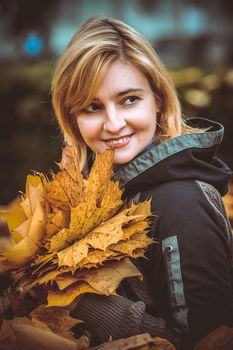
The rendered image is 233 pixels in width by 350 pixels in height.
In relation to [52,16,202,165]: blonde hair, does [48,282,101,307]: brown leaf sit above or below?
below

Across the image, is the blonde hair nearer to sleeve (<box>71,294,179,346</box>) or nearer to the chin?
the chin

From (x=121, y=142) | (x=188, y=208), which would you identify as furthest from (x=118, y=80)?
(x=188, y=208)

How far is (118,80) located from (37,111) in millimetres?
3175

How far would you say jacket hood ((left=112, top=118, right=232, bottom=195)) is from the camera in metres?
1.83

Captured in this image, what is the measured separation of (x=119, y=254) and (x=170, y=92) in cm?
90

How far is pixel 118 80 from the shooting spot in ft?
6.48

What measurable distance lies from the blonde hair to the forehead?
2 cm

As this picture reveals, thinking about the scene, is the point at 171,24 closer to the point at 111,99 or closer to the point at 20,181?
the point at 20,181

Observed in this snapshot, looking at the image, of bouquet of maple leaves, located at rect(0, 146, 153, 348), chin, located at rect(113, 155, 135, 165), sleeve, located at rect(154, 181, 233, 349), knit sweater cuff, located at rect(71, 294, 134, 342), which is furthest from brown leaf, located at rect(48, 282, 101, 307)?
chin, located at rect(113, 155, 135, 165)

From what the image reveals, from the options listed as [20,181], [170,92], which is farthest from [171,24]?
[170,92]

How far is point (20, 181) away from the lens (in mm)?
5121

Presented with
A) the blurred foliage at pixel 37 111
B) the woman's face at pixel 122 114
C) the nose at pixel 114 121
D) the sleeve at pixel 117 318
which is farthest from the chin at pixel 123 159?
the blurred foliage at pixel 37 111

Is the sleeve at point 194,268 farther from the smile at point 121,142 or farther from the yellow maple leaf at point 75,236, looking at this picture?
the smile at point 121,142

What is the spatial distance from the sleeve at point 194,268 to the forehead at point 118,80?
48 cm
